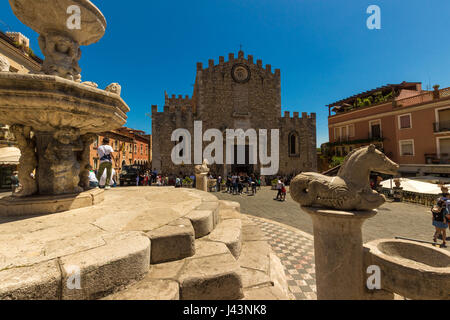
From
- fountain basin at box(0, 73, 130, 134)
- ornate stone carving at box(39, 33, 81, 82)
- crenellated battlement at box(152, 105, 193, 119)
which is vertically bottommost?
fountain basin at box(0, 73, 130, 134)

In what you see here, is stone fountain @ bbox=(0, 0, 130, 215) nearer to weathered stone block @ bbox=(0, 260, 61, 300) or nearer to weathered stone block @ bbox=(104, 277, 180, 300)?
weathered stone block @ bbox=(0, 260, 61, 300)

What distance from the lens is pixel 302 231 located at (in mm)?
5871

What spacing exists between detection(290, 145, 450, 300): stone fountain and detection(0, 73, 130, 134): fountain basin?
9.77 ft

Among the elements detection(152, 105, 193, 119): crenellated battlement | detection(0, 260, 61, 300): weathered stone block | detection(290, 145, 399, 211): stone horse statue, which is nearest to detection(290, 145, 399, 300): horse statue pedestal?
detection(290, 145, 399, 211): stone horse statue

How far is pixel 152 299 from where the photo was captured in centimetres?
127

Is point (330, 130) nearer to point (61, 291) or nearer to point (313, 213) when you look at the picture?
point (313, 213)

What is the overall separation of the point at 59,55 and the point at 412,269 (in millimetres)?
5461

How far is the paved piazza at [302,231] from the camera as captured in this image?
3602 millimetres

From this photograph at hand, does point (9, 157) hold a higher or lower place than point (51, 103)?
lower

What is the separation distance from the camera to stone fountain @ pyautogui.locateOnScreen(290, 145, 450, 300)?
194cm

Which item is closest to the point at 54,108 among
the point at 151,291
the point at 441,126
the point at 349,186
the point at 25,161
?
the point at 25,161

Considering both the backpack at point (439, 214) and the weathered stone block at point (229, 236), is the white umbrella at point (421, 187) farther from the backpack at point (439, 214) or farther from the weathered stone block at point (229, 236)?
the weathered stone block at point (229, 236)

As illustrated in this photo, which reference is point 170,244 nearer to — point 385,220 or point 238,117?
point 385,220

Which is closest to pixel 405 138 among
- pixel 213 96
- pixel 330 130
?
pixel 330 130
